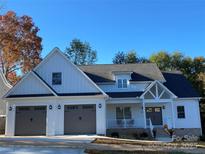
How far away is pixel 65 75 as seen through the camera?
80.3 feet

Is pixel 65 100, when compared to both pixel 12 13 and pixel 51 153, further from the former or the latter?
pixel 12 13

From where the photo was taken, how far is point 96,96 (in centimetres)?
2300

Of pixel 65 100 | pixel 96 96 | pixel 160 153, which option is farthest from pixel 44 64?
pixel 160 153

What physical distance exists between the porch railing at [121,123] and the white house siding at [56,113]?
10.9 feet

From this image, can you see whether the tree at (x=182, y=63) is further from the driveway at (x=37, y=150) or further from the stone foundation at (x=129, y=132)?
the driveway at (x=37, y=150)

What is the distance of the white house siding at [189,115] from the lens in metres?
26.2

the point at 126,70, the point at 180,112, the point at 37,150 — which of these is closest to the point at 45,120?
the point at 37,150

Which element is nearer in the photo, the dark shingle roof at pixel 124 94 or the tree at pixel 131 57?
the dark shingle roof at pixel 124 94

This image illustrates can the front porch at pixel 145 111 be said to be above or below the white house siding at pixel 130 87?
below

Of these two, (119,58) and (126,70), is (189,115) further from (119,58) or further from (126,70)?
(119,58)

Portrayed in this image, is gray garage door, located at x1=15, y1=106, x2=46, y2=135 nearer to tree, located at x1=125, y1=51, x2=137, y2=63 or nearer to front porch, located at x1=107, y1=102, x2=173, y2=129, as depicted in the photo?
front porch, located at x1=107, y1=102, x2=173, y2=129

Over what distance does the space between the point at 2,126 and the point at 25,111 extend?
486 cm

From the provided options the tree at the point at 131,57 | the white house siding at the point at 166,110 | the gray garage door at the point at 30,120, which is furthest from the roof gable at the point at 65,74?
the tree at the point at 131,57

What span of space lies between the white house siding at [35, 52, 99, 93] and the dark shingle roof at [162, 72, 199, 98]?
8602mm
